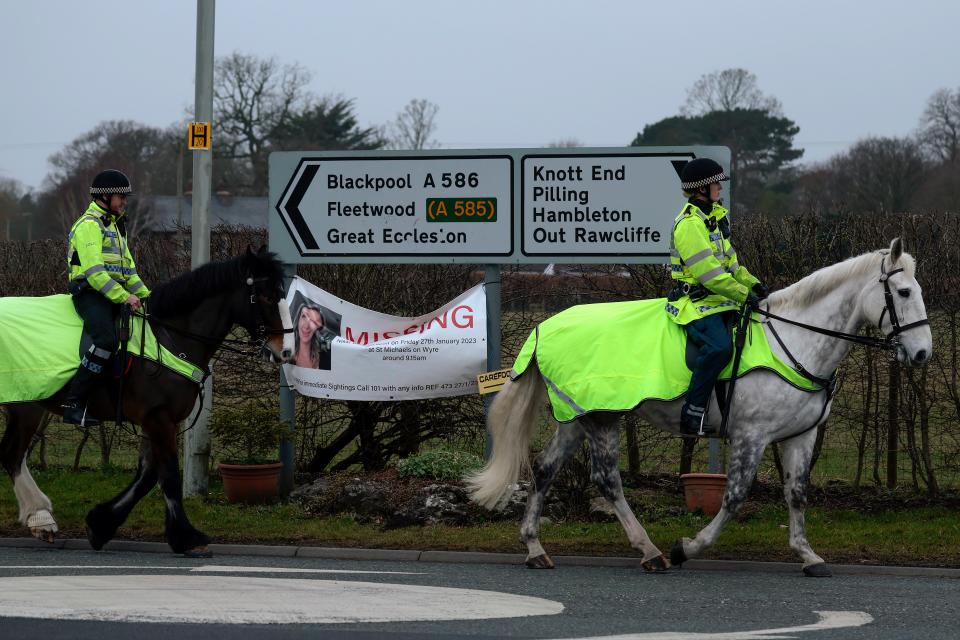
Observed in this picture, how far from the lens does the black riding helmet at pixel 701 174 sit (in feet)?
30.6

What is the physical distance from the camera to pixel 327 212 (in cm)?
1238

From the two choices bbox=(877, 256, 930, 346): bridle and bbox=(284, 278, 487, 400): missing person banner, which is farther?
bbox=(284, 278, 487, 400): missing person banner

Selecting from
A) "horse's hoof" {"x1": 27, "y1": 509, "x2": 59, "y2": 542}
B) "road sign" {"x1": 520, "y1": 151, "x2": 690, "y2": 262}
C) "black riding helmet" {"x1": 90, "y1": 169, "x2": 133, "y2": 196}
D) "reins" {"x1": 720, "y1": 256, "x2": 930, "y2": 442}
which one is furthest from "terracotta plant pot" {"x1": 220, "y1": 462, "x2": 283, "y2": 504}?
"reins" {"x1": 720, "y1": 256, "x2": 930, "y2": 442}

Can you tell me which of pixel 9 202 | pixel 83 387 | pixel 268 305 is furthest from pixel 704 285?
pixel 9 202

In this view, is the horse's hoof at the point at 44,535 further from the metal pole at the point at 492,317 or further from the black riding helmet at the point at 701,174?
the black riding helmet at the point at 701,174

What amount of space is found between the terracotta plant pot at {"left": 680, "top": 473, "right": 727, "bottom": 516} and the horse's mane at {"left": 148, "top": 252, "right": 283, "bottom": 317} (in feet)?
14.2

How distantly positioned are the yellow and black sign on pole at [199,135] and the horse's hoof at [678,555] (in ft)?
19.4

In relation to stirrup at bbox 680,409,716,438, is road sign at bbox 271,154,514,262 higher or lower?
higher

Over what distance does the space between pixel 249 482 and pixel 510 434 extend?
334cm

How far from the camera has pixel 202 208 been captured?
12.1 metres

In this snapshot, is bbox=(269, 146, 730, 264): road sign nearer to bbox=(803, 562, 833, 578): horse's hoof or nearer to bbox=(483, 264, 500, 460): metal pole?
bbox=(483, 264, 500, 460): metal pole

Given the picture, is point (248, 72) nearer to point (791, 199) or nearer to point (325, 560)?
point (791, 199)

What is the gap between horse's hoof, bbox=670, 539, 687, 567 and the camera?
362 inches

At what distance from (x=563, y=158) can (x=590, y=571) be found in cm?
443
